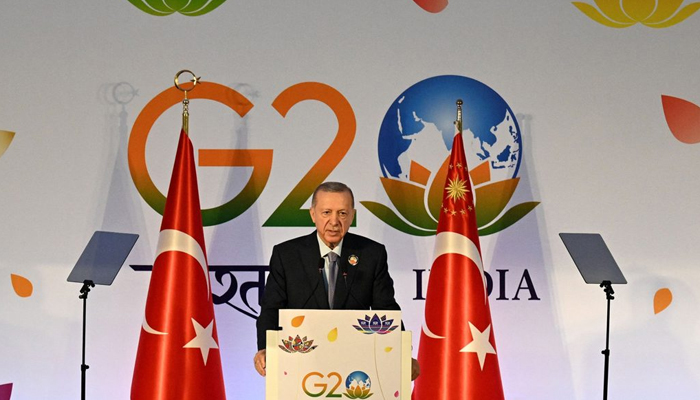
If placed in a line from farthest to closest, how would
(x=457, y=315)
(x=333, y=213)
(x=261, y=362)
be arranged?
1. (x=457, y=315)
2. (x=333, y=213)
3. (x=261, y=362)

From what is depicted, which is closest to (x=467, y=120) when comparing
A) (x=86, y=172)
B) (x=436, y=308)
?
(x=436, y=308)

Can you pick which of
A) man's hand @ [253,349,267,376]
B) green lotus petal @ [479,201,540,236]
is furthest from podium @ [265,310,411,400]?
green lotus petal @ [479,201,540,236]

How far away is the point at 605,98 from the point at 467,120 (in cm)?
79

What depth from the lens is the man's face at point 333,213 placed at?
10.3 ft

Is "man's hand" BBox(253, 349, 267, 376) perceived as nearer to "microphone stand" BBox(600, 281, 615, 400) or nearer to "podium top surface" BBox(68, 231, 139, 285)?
"podium top surface" BBox(68, 231, 139, 285)

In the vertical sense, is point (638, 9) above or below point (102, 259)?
above

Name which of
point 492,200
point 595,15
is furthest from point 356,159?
point 595,15

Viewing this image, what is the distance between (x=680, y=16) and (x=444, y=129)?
1.49 m

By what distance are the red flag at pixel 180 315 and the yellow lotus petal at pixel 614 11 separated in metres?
2.42

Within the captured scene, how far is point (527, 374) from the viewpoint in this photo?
4.64 meters

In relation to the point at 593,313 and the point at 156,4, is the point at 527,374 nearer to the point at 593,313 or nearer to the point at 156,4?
the point at 593,313

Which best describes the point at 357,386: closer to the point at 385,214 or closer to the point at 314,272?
the point at 314,272

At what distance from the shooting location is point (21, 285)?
4523mm

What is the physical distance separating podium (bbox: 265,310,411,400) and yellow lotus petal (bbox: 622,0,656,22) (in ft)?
9.78
